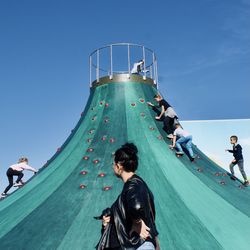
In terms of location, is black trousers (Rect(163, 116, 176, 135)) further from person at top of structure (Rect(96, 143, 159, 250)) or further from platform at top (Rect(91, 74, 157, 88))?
person at top of structure (Rect(96, 143, 159, 250))

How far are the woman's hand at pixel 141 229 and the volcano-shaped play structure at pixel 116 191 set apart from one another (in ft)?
9.07

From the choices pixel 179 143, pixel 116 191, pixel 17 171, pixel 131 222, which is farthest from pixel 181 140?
pixel 131 222

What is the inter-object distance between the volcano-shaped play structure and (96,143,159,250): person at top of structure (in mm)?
2653

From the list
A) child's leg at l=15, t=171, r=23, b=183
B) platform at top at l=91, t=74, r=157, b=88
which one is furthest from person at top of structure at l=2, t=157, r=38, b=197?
platform at top at l=91, t=74, r=157, b=88

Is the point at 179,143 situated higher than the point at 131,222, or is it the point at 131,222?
the point at 179,143

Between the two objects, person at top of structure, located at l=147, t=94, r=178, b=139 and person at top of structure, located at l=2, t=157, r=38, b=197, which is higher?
person at top of structure, located at l=147, t=94, r=178, b=139

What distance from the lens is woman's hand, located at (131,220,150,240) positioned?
275 centimetres

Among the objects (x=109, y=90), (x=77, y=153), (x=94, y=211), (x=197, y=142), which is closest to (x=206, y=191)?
(x=94, y=211)

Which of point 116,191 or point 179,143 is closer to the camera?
point 116,191

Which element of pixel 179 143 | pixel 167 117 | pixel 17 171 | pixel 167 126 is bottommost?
pixel 17 171

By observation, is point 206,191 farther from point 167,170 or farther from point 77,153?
point 77,153

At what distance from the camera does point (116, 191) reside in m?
6.64

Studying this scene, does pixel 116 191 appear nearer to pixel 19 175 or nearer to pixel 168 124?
pixel 168 124

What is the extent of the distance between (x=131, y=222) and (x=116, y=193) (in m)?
3.82
